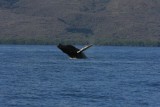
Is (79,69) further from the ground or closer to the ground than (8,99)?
closer to the ground

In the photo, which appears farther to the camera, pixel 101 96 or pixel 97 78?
pixel 97 78

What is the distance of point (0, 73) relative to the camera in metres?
74.5

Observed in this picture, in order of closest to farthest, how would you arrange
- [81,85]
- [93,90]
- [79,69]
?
1. [93,90]
2. [81,85]
3. [79,69]

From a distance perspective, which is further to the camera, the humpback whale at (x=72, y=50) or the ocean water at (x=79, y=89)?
the humpback whale at (x=72, y=50)

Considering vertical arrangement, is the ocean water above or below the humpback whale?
above

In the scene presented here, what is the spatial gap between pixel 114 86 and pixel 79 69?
2353 cm

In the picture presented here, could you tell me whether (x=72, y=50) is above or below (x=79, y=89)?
below

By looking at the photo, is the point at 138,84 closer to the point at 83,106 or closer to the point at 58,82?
the point at 58,82

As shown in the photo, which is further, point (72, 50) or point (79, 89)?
point (72, 50)

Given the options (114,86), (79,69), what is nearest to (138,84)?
(114,86)

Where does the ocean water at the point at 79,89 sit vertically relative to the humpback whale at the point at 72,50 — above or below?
above

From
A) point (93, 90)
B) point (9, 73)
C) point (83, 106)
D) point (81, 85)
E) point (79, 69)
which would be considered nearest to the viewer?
point (83, 106)

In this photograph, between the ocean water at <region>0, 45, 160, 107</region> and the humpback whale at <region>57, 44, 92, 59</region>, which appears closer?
the ocean water at <region>0, 45, 160, 107</region>

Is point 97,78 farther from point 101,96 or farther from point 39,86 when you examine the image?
point 101,96
